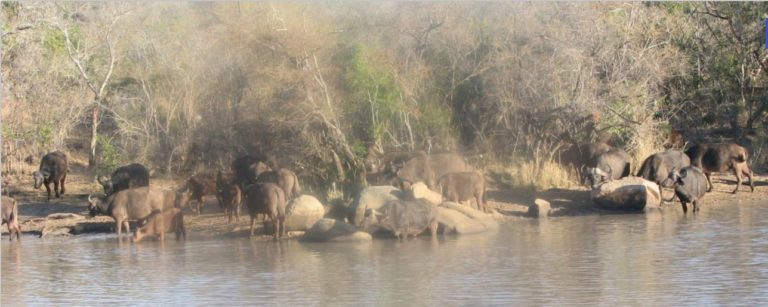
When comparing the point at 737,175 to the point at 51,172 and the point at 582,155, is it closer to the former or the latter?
the point at 582,155

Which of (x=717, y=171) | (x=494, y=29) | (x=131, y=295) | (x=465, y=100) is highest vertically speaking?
(x=494, y=29)

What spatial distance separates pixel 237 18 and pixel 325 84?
3292 mm

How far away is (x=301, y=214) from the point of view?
18.7 meters

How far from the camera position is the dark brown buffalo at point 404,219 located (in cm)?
1797

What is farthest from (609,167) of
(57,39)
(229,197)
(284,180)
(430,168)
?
(57,39)

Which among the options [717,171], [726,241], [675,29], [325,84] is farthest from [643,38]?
[726,241]

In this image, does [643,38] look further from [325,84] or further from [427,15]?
[325,84]

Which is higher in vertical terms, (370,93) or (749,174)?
(370,93)

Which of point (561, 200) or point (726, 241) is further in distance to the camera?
point (561, 200)

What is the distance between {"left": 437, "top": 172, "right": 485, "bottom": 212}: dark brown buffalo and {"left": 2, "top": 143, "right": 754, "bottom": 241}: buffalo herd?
18 millimetres

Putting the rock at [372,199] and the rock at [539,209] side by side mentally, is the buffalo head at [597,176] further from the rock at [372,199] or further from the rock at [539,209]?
the rock at [372,199]

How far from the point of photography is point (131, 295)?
44.8 feet

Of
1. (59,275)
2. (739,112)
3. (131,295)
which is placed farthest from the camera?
(739,112)

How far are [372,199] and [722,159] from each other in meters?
8.29
